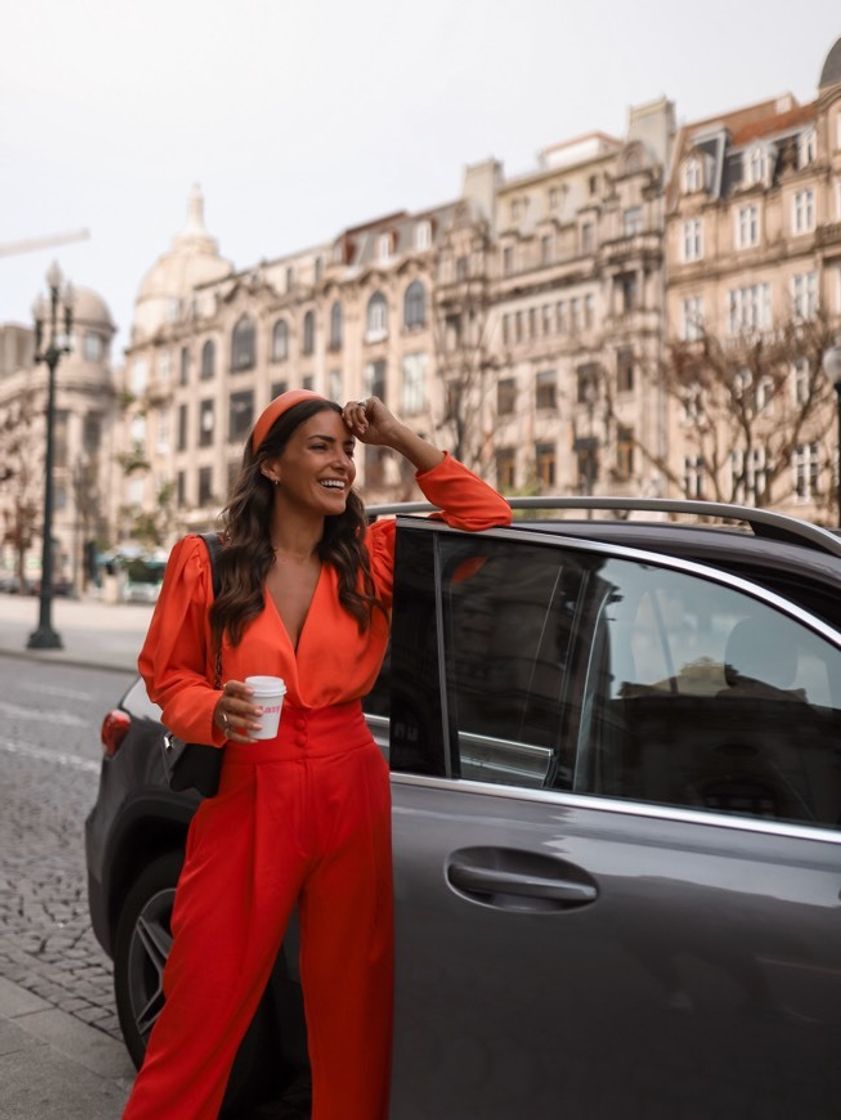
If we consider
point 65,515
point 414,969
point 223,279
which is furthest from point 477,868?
point 65,515

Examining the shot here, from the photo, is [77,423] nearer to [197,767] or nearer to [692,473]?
[692,473]

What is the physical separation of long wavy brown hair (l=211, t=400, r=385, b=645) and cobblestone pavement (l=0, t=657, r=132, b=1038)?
2173mm

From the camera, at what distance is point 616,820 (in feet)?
7.30

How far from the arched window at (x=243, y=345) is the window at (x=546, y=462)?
22001 millimetres

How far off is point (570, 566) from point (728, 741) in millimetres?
481

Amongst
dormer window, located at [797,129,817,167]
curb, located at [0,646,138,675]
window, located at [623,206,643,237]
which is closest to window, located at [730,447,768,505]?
dormer window, located at [797,129,817,167]

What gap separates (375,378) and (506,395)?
1105 centimetres

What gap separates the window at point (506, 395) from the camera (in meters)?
44.5

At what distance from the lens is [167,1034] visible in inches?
94.1

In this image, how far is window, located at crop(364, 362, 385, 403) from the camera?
5431 cm

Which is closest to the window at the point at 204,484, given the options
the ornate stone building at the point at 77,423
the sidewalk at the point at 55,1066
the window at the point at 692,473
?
the ornate stone building at the point at 77,423

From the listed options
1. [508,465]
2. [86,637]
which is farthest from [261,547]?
[508,465]

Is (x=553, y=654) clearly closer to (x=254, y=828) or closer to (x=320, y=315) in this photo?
(x=254, y=828)

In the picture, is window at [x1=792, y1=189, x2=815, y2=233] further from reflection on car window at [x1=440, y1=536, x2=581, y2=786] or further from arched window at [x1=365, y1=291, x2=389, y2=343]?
reflection on car window at [x1=440, y1=536, x2=581, y2=786]
